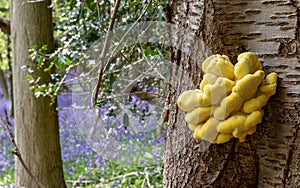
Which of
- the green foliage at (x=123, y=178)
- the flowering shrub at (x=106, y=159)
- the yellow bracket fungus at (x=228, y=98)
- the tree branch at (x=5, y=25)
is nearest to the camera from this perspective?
the yellow bracket fungus at (x=228, y=98)

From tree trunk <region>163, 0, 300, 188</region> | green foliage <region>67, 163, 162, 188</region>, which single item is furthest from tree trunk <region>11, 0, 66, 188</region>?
tree trunk <region>163, 0, 300, 188</region>

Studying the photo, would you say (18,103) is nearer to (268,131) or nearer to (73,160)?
(73,160)

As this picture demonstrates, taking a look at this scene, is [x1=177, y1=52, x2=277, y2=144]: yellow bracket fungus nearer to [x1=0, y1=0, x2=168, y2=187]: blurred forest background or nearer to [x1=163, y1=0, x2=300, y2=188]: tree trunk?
[x1=163, y1=0, x2=300, y2=188]: tree trunk

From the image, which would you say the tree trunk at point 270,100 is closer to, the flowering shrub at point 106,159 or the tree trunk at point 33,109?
the flowering shrub at point 106,159

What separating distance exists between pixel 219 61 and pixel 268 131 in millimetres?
146

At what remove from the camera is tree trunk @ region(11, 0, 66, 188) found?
6.43ft

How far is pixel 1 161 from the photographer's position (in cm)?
339

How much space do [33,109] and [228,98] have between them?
150 cm

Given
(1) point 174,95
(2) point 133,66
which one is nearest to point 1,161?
(2) point 133,66

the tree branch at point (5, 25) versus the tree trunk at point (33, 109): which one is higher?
the tree branch at point (5, 25)

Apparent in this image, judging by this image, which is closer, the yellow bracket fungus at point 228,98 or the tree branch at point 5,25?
the yellow bracket fungus at point 228,98

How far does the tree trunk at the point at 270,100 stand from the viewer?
0.69 m

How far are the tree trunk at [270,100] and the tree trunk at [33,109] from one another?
131 cm

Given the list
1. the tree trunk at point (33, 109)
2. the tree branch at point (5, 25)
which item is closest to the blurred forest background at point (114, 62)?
the tree branch at point (5, 25)
